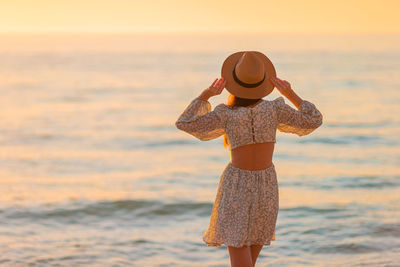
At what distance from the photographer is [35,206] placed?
9688 mm

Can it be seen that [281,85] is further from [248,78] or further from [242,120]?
[242,120]

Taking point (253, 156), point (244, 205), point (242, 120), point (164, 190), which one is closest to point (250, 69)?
point (242, 120)

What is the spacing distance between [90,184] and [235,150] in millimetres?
7892

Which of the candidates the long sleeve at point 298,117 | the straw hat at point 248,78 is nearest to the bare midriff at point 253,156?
the long sleeve at point 298,117

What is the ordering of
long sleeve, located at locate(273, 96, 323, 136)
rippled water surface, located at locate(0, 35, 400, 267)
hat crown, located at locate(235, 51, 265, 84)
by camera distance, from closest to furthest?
hat crown, located at locate(235, 51, 265, 84)
long sleeve, located at locate(273, 96, 323, 136)
rippled water surface, located at locate(0, 35, 400, 267)

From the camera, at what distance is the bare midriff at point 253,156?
4117 millimetres

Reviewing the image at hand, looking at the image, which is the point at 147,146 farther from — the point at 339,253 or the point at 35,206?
the point at 339,253

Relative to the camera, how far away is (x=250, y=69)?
4.02 metres

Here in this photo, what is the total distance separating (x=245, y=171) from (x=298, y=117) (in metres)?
0.50

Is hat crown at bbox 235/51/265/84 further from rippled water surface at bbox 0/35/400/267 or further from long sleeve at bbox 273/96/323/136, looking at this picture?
rippled water surface at bbox 0/35/400/267

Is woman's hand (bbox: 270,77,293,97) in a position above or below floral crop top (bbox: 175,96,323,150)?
above

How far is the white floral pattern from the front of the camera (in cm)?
405

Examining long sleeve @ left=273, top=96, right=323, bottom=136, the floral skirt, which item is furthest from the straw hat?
the floral skirt

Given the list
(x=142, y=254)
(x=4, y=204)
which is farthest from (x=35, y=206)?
(x=142, y=254)
